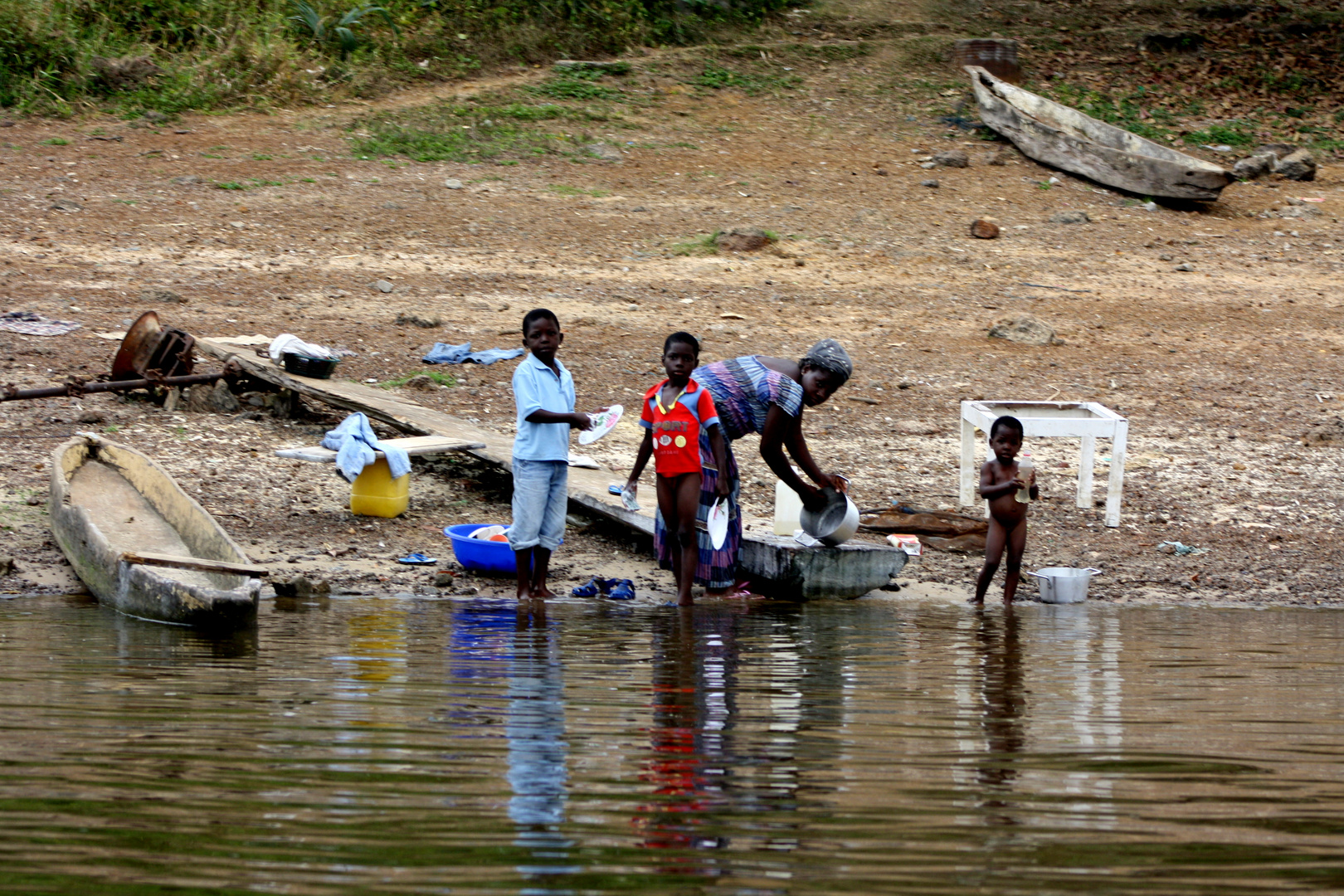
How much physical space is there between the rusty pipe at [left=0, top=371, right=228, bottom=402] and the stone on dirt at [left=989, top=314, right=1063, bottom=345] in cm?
667

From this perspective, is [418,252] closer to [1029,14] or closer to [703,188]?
[703,188]

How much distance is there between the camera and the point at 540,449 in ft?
22.8

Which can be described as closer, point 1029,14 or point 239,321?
point 239,321

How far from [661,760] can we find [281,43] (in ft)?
52.8

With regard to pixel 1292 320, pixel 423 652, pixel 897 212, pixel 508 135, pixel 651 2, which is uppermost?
pixel 651 2

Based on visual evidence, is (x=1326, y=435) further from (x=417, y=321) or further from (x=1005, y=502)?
(x=417, y=321)

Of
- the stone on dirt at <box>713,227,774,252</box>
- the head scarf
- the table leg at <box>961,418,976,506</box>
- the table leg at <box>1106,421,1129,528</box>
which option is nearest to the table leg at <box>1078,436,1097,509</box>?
the table leg at <box>1106,421,1129,528</box>

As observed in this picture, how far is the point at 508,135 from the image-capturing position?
17.0 metres

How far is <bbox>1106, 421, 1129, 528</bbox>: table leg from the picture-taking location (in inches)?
333

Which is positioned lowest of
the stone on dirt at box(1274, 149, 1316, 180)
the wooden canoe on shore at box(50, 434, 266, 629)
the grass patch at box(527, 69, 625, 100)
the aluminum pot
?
the aluminum pot

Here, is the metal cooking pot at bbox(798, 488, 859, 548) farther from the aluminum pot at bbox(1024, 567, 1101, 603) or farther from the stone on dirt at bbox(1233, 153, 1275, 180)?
the stone on dirt at bbox(1233, 153, 1275, 180)

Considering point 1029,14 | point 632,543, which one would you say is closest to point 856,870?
point 632,543

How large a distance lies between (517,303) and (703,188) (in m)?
3.99

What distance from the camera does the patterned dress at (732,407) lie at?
6.73m
